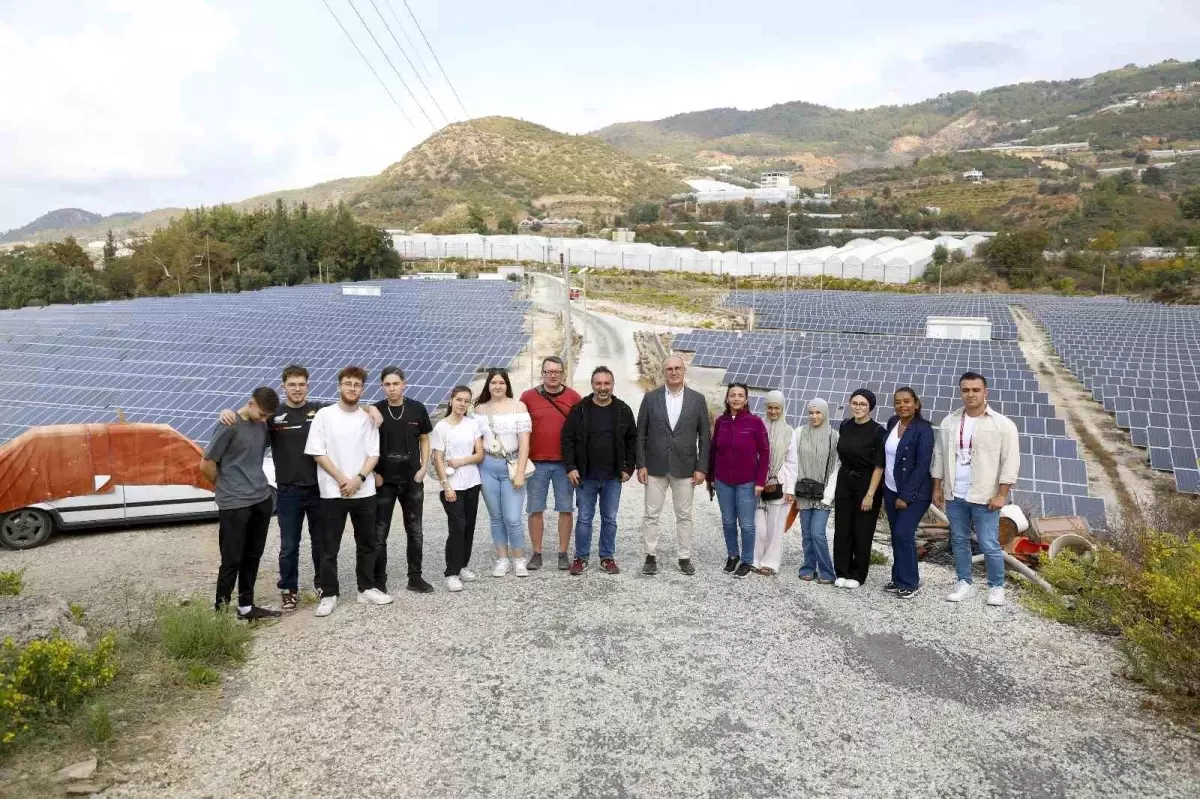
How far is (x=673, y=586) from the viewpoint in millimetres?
6473

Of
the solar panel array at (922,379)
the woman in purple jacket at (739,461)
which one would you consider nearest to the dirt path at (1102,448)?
the solar panel array at (922,379)

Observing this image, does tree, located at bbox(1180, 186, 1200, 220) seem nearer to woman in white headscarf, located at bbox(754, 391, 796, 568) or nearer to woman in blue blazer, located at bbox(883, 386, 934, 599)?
woman in blue blazer, located at bbox(883, 386, 934, 599)

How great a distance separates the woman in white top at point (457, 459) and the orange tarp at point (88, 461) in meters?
4.88

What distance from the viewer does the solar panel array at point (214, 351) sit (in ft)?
57.8

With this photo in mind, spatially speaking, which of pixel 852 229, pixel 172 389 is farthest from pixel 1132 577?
pixel 852 229

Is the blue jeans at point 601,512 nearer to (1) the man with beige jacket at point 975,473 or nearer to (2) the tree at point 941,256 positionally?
(1) the man with beige jacket at point 975,473

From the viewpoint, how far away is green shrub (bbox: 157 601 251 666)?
4.95 m

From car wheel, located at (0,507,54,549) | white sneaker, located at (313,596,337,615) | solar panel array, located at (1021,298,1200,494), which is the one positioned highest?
white sneaker, located at (313,596,337,615)

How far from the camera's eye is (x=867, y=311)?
41.2 m

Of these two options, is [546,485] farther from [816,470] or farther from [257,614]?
[257,614]

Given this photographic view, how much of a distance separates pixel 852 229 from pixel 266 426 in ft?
318

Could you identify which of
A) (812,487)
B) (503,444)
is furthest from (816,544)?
(503,444)

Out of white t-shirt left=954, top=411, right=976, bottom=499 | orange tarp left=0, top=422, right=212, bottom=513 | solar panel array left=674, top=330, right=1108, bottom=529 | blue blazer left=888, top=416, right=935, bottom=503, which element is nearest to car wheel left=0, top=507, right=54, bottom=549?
orange tarp left=0, top=422, right=212, bottom=513

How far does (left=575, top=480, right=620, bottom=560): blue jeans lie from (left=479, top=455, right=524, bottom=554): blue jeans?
1.57 ft
